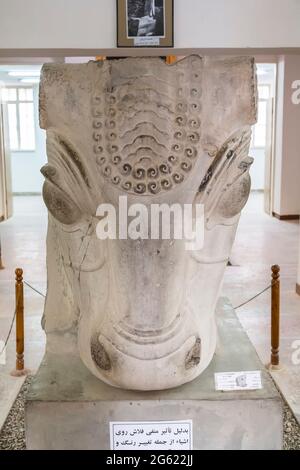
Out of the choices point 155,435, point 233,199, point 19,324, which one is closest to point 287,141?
point 19,324

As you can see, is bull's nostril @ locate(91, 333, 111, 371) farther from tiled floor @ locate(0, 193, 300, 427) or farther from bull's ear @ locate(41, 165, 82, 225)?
tiled floor @ locate(0, 193, 300, 427)

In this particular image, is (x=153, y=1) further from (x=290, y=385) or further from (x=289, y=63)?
(x=289, y=63)

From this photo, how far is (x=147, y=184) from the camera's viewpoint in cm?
187

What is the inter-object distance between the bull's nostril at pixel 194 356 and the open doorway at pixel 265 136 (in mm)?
6865

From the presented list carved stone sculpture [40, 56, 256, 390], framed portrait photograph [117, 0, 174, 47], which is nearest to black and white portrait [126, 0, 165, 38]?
framed portrait photograph [117, 0, 174, 47]

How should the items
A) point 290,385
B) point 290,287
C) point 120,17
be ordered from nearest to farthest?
1. point 290,385
2. point 120,17
3. point 290,287

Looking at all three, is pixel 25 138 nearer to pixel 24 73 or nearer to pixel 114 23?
pixel 24 73

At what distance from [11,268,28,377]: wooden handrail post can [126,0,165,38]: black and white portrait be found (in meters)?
2.00

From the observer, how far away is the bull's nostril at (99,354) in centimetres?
186

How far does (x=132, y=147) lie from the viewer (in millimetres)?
1867

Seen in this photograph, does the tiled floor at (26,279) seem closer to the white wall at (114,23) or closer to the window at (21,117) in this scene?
the white wall at (114,23)

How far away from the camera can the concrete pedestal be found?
1.91 meters

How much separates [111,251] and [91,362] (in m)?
0.37
